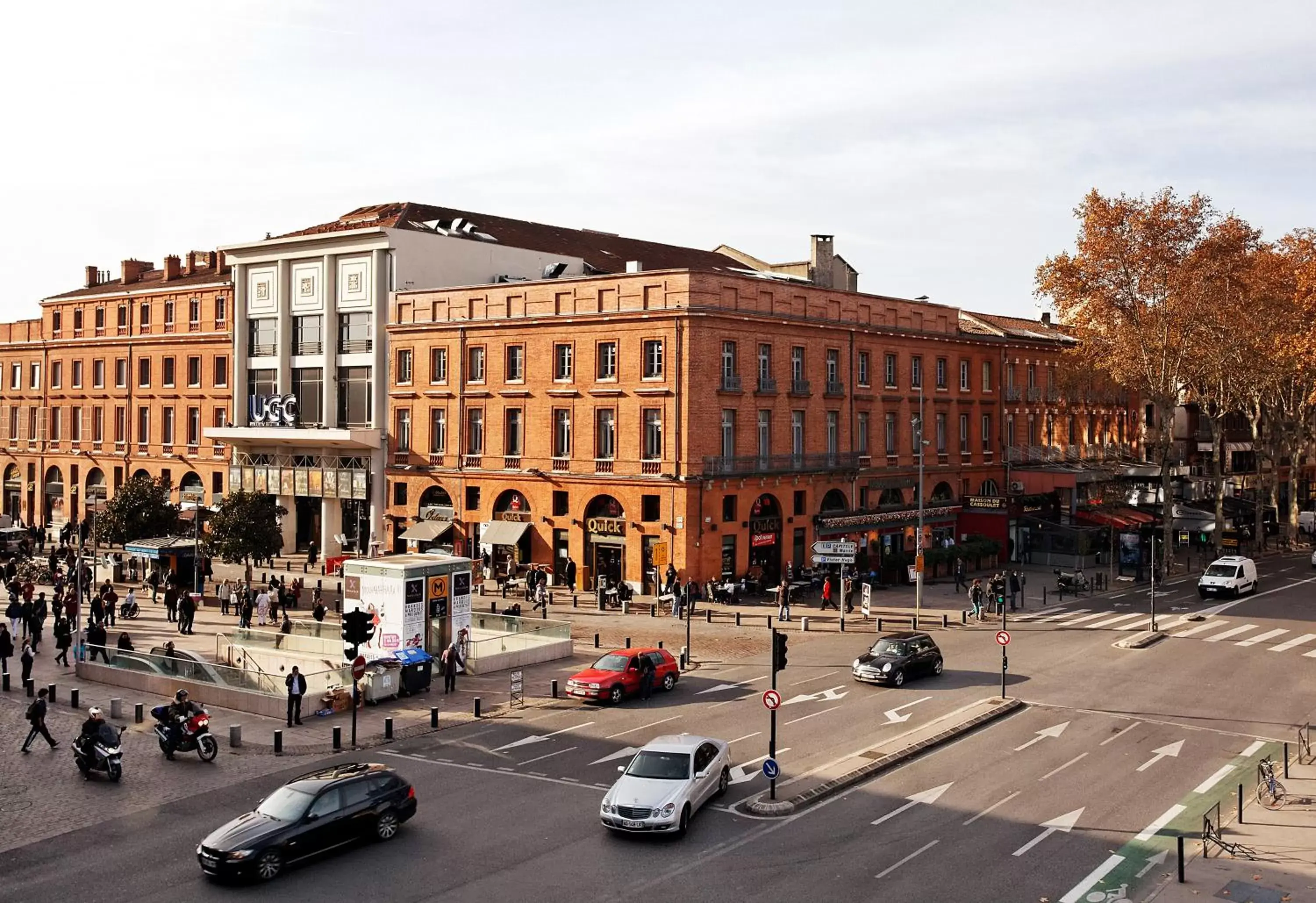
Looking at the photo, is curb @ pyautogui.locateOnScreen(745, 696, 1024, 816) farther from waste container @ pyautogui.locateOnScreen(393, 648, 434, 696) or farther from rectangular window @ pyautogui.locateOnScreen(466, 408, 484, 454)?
rectangular window @ pyautogui.locateOnScreen(466, 408, 484, 454)

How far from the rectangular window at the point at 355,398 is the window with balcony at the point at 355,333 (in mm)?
1062

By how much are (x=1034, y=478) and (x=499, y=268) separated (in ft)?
115

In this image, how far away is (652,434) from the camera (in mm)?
52344

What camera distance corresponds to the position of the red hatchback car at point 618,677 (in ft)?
102

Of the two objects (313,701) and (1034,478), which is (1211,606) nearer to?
(1034,478)

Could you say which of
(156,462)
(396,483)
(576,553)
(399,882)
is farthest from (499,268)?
(399,882)

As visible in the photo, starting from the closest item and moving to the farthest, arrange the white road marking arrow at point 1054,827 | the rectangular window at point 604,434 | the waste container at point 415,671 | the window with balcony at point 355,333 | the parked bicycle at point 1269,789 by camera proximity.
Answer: the white road marking arrow at point 1054,827
the parked bicycle at point 1269,789
the waste container at point 415,671
the rectangular window at point 604,434
the window with balcony at point 355,333

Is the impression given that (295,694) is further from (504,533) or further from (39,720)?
(504,533)

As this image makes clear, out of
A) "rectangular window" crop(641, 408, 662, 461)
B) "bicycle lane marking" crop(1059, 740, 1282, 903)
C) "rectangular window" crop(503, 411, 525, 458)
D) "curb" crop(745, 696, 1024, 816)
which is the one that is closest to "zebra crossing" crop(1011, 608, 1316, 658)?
"curb" crop(745, 696, 1024, 816)

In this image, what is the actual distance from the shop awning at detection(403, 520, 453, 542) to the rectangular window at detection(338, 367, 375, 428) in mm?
7724

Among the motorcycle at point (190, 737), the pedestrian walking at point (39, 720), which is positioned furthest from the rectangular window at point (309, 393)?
the motorcycle at point (190, 737)

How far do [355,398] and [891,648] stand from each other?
4036 centimetres

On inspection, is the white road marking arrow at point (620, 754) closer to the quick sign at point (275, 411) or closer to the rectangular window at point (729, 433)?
the rectangular window at point (729, 433)

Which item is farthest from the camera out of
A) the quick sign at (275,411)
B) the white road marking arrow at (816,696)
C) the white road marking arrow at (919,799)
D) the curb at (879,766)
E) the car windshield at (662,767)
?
the quick sign at (275,411)
